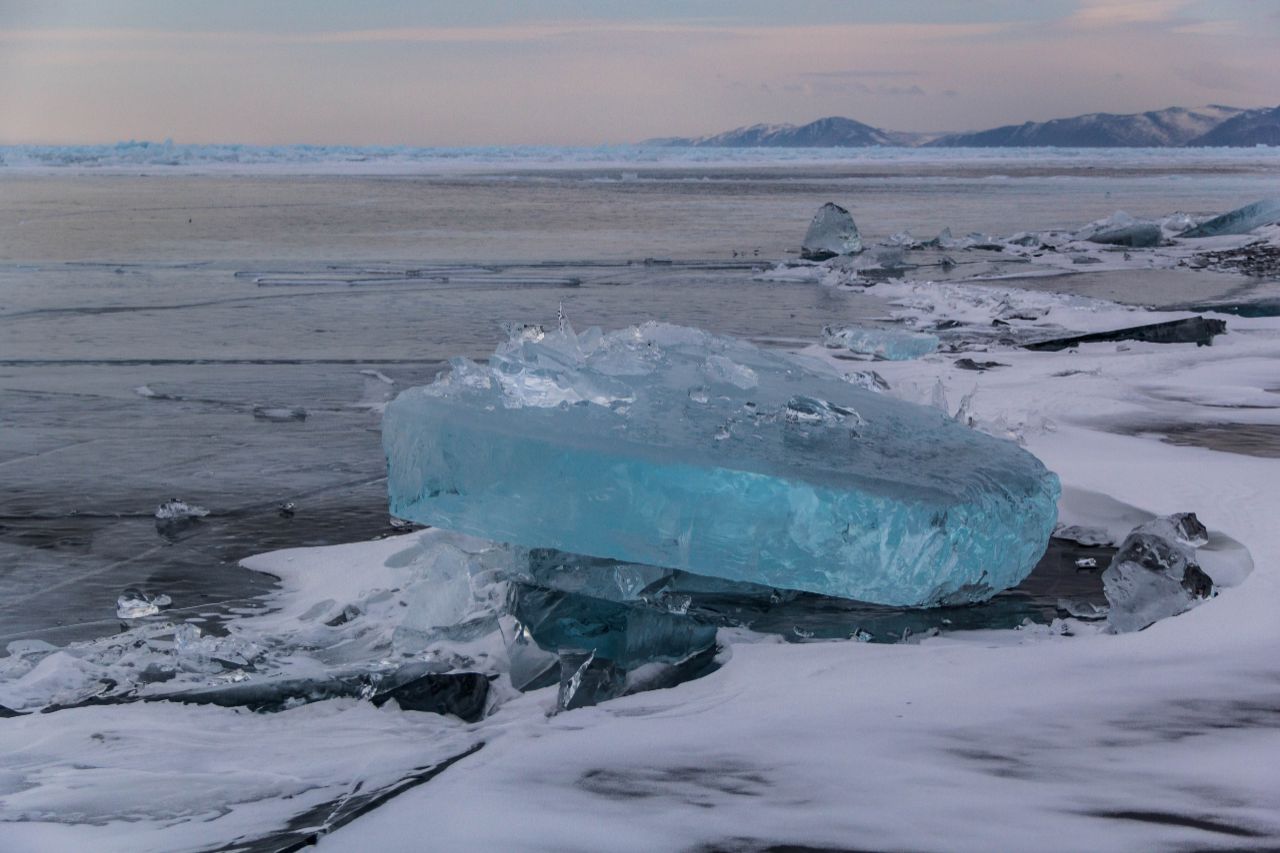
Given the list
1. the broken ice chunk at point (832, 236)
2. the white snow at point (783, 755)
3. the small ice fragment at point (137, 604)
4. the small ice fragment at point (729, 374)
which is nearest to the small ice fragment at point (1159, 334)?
the white snow at point (783, 755)

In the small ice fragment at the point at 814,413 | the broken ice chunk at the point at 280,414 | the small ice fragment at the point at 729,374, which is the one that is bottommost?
the broken ice chunk at the point at 280,414

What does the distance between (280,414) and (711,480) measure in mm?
3799

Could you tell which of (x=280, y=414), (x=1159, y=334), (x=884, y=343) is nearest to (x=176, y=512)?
(x=280, y=414)

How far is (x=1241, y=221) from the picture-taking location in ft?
60.8

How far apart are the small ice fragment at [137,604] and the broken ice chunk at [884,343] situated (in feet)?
18.0

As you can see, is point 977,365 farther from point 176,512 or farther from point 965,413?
point 176,512

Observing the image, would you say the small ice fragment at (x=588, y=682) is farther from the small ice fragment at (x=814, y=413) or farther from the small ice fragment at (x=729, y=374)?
the small ice fragment at (x=729, y=374)

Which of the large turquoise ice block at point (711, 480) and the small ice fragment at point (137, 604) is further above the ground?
the large turquoise ice block at point (711, 480)

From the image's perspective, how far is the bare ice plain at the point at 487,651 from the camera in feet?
7.76

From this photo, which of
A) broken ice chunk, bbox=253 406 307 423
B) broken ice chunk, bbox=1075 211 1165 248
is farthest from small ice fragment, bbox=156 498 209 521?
broken ice chunk, bbox=1075 211 1165 248

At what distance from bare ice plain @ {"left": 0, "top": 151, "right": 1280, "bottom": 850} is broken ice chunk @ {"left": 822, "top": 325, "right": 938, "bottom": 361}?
314 millimetres

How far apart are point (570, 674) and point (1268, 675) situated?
1632 millimetres

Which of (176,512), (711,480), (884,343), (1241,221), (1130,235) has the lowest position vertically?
(176,512)

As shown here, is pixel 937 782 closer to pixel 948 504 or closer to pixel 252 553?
pixel 948 504
